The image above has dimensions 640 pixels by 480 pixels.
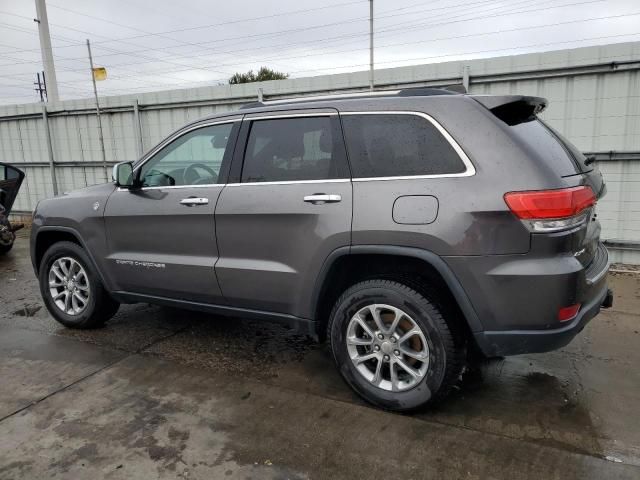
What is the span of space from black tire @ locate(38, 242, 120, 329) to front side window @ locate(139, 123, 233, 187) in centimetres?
102

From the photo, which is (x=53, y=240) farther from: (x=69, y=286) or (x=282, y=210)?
(x=282, y=210)

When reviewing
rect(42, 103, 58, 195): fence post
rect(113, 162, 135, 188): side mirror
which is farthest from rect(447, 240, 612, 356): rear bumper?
rect(42, 103, 58, 195): fence post

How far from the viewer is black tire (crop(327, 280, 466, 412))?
9.54ft

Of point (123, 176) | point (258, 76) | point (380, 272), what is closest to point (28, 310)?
point (123, 176)

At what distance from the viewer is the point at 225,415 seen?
3.15 meters

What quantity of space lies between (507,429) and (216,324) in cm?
276

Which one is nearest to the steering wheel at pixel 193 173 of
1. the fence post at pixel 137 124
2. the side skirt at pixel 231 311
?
the side skirt at pixel 231 311

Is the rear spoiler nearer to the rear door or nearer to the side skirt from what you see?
the rear door

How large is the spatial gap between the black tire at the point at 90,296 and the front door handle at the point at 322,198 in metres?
2.28

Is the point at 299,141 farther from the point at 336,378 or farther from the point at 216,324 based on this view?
the point at 216,324

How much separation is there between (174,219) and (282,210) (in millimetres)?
996

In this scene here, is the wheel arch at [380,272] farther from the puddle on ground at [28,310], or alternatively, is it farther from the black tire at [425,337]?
the puddle on ground at [28,310]

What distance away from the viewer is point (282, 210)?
130 inches

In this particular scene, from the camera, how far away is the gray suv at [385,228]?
270cm
